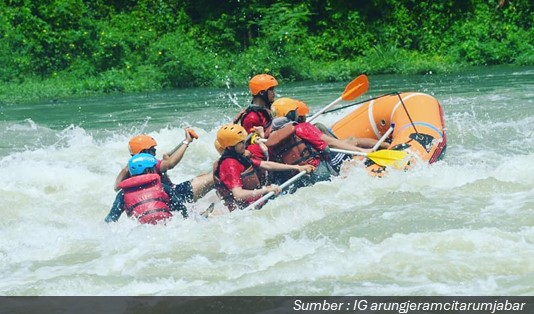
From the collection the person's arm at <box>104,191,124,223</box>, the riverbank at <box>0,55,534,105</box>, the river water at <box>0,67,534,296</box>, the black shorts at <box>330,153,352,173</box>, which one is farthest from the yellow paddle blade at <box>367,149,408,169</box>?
the riverbank at <box>0,55,534,105</box>

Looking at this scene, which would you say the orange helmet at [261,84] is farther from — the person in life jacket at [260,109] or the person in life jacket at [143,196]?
the person in life jacket at [143,196]

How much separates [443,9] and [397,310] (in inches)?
683

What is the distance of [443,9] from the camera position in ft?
72.6

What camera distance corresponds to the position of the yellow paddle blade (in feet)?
28.3

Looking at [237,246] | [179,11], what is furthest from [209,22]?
[237,246]

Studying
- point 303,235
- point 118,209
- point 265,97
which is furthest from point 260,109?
point 303,235

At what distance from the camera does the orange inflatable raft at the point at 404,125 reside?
9.13m

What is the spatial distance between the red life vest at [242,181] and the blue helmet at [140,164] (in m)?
0.52

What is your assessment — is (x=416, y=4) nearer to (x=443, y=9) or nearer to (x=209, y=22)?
(x=443, y=9)

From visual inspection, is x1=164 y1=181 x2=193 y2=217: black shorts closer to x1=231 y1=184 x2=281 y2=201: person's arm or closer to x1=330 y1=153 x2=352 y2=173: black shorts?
x1=231 y1=184 x2=281 y2=201: person's arm

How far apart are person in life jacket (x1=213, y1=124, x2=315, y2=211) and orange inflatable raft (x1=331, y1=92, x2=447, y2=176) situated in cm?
113

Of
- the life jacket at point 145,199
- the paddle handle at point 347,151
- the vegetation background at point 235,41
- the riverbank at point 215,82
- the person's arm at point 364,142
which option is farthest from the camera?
the vegetation background at point 235,41

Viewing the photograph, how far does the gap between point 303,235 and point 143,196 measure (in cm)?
132

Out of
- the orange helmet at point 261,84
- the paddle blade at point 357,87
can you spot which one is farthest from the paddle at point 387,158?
the paddle blade at point 357,87
